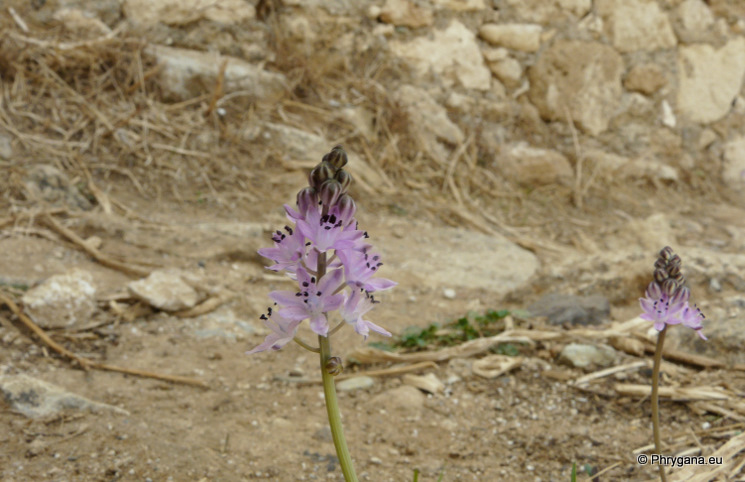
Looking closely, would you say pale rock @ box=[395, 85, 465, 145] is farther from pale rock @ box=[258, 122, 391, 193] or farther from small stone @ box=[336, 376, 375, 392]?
small stone @ box=[336, 376, 375, 392]

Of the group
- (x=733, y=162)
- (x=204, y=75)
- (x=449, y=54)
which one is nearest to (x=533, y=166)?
(x=449, y=54)

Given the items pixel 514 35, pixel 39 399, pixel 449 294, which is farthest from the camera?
pixel 514 35

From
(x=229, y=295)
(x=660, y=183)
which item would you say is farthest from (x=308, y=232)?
(x=660, y=183)

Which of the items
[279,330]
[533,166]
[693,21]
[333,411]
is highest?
[693,21]

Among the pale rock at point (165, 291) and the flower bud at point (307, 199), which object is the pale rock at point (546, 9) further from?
the flower bud at point (307, 199)

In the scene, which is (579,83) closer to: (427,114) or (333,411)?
(427,114)

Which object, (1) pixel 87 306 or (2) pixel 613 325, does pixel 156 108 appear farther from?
(2) pixel 613 325
